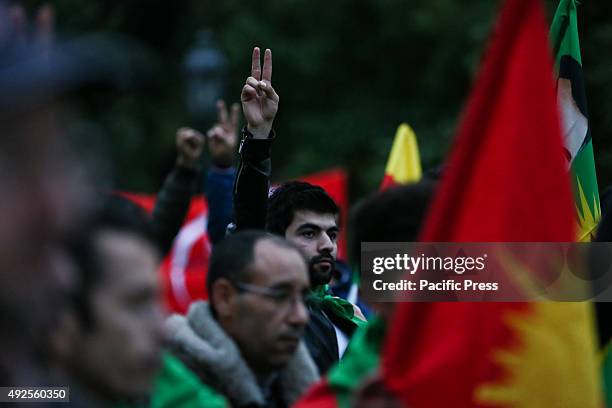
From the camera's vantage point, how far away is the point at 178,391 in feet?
11.0

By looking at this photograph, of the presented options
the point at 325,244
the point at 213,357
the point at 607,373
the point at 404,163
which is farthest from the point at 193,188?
the point at 213,357

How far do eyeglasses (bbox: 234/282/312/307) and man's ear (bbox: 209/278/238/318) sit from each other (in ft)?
0.08

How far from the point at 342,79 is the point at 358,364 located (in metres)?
18.4

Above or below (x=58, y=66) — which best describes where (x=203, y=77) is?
above

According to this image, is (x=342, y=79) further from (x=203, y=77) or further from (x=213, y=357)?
(x=213, y=357)

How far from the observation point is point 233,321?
12.4 ft

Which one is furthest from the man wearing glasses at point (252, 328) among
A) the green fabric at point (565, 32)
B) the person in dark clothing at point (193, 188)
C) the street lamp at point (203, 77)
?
the street lamp at point (203, 77)

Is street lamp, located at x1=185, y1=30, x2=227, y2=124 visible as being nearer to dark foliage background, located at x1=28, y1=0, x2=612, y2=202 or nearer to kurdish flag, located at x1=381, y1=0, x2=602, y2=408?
dark foliage background, located at x1=28, y1=0, x2=612, y2=202

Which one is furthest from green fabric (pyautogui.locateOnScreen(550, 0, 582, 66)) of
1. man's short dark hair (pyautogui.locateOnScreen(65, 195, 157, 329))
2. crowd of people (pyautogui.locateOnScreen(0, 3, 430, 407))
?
man's short dark hair (pyautogui.locateOnScreen(65, 195, 157, 329))

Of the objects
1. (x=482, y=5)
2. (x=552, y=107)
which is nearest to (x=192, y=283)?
(x=552, y=107)

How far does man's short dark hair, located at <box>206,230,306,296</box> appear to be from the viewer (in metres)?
3.83

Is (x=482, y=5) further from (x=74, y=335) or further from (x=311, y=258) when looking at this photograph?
(x=74, y=335)

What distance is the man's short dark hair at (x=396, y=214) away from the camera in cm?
362

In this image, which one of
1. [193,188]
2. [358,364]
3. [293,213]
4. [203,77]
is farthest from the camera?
[203,77]
